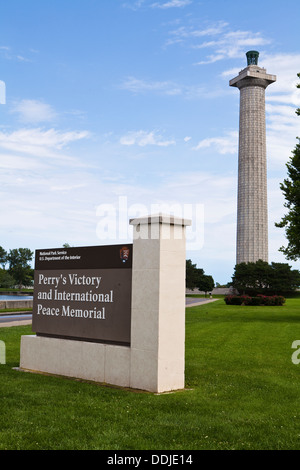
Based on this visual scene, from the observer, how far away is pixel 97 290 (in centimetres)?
1038

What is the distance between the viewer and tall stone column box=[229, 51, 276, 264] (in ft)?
311

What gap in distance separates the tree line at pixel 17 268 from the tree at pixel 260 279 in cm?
7013

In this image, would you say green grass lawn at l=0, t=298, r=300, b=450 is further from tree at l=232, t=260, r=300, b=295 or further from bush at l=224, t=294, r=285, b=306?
tree at l=232, t=260, r=300, b=295

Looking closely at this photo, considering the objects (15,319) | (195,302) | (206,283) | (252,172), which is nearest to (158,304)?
(15,319)

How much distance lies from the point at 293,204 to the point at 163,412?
24.4 meters

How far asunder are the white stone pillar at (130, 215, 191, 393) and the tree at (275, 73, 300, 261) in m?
19.8

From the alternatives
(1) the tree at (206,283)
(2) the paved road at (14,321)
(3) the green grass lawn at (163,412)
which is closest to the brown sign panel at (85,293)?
(3) the green grass lawn at (163,412)

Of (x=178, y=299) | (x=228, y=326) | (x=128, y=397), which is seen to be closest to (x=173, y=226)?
(x=178, y=299)

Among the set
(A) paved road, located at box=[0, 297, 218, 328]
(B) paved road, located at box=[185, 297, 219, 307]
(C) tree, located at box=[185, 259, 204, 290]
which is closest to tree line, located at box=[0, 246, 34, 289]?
(C) tree, located at box=[185, 259, 204, 290]

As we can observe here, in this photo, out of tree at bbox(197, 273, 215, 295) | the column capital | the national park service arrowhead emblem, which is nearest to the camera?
the national park service arrowhead emblem

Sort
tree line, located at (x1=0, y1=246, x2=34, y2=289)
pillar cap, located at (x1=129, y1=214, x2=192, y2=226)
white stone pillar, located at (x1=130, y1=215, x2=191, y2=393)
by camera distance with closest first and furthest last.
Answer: white stone pillar, located at (x1=130, y1=215, x2=191, y2=393), pillar cap, located at (x1=129, y1=214, x2=192, y2=226), tree line, located at (x1=0, y1=246, x2=34, y2=289)
